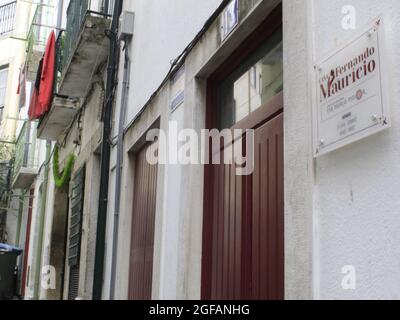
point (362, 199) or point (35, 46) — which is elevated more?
point (35, 46)

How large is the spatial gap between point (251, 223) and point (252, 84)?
3.05 feet

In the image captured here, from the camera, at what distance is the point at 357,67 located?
7.28ft

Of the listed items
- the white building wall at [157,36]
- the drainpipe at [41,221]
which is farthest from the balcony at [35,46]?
the white building wall at [157,36]

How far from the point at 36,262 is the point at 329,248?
11.7 metres

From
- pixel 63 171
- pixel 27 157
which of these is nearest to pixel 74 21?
pixel 63 171

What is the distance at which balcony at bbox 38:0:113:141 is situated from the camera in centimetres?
746

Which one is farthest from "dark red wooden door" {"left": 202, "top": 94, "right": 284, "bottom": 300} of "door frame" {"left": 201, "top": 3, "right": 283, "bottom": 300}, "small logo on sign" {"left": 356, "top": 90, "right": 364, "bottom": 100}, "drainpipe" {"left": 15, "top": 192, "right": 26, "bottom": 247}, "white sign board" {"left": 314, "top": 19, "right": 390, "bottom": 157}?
"drainpipe" {"left": 15, "top": 192, "right": 26, "bottom": 247}

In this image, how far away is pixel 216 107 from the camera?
14.2ft

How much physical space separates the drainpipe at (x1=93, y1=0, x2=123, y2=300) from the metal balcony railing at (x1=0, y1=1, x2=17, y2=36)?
576 inches

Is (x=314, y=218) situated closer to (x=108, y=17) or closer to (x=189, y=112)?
(x=189, y=112)

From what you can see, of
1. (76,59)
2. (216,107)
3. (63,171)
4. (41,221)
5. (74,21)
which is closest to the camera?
(216,107)

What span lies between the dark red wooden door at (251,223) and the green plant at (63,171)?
21.7 feet

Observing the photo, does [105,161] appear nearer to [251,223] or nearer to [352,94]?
[251,223]
